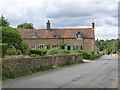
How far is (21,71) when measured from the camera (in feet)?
46.0

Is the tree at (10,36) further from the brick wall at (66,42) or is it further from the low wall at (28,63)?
the brick wall at (66,42)

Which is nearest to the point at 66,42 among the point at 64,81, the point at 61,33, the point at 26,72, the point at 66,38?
the point at 66,38

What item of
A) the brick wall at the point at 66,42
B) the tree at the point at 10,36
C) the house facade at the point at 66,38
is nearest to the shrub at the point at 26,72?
the tree at the point at 10,36

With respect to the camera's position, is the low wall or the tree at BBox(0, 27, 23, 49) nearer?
the low wall

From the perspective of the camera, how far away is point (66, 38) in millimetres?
57844

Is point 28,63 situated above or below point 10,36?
below

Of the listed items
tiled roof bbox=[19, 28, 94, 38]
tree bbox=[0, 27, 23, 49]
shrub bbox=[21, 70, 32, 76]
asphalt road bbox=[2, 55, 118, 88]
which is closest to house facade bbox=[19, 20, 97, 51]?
tiled roof bbox=[19, 28, 94, 38]

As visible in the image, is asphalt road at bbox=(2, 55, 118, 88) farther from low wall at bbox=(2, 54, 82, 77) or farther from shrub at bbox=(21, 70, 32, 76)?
low wall at bbox=(2, 54, 82, 77)

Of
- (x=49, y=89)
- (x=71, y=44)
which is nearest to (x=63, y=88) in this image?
(x=49, y=89)

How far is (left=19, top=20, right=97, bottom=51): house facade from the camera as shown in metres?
57.3

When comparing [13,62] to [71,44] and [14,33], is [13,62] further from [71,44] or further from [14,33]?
[71,44]

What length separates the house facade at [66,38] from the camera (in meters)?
57.3

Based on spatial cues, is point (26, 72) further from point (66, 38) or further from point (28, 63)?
point (66, 38)

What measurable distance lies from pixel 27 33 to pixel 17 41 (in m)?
20.5
